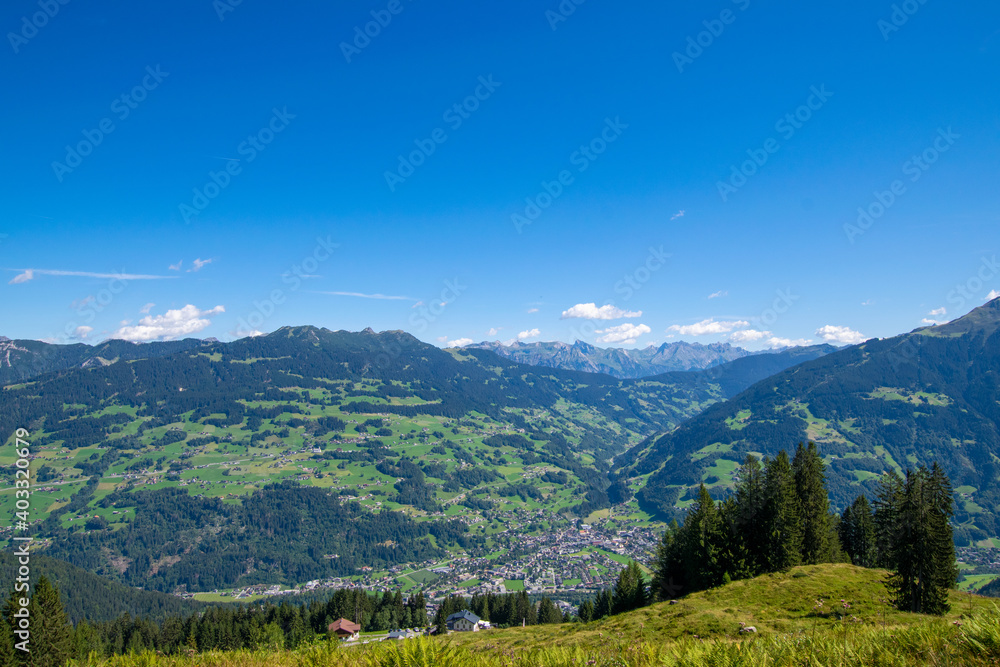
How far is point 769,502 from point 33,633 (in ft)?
177

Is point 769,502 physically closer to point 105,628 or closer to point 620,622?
point 620,622

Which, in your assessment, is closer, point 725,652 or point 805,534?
point 725,652

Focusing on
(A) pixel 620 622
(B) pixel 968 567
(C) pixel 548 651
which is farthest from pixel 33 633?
(B) pixel 968 567

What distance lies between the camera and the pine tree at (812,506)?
143 feet

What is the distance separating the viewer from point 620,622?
32125 millimetres

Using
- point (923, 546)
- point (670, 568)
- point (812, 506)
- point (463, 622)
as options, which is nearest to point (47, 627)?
point (670, 568)

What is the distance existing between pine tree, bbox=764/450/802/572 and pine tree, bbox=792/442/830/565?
259cm

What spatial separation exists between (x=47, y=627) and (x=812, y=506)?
63.9 m

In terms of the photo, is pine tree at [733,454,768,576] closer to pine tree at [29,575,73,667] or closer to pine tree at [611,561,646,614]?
pine tree at [611,561,646,614]

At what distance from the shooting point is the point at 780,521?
39.8m

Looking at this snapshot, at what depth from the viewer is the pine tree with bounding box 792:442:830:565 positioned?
43.5 meters

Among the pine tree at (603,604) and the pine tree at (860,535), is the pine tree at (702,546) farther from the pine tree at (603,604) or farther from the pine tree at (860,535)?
the pine tree at (603,604)

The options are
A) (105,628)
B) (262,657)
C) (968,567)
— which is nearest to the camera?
(262,657)

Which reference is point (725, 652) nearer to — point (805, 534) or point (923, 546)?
point (923, 546)
